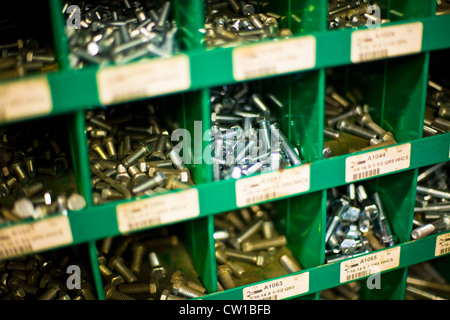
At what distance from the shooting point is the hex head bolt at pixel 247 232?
7.17 feet

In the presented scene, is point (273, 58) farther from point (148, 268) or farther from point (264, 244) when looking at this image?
point (148, 268)

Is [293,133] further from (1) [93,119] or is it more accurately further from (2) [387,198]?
(1) [93,119]

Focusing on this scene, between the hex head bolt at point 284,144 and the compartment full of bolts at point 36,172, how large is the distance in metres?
0.79

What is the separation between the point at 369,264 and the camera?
1.97 m

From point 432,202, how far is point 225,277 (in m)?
1.09

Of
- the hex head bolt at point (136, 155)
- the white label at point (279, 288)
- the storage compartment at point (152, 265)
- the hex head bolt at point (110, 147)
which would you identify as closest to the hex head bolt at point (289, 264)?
the white label at point (279, 288)

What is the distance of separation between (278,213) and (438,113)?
884 mm

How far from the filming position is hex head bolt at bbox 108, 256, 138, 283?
200 centimetres

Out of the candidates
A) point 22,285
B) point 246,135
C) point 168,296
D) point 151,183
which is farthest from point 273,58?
point 22,285

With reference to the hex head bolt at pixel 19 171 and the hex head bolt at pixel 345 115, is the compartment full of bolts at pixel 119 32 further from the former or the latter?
the hex head bolt at pixel 345 115

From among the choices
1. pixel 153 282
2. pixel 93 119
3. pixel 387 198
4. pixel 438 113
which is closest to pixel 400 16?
pixel 438 113

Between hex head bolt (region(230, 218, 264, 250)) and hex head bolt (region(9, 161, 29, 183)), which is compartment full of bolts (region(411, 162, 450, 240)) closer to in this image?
hex head bolt (region(230, 218, 264, 250))

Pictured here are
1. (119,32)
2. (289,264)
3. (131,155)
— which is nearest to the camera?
(119,32)

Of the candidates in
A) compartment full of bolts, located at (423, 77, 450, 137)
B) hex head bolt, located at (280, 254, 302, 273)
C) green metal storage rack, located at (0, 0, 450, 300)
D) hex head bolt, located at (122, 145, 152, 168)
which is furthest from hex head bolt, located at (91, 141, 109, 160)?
compartment full of bolts, located at (423, 77, 450, 137)
